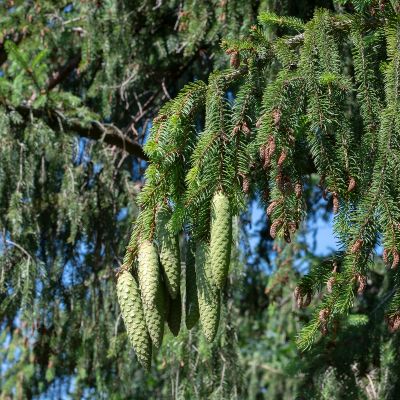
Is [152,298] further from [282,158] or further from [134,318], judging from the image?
[282,158]

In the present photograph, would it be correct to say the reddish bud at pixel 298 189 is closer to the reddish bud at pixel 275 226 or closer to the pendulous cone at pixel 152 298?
the reddish bud at pixel 275 226

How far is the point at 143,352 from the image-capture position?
1626 millimetres

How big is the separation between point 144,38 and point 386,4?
253cm

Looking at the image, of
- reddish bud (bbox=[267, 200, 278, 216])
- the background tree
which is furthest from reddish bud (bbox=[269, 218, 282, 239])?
the background tree

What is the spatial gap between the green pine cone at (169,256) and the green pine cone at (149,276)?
0.12ft

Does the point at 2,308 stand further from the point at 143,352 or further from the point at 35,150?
the point at 143,352

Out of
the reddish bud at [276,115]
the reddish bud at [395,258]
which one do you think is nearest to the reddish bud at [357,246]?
the reddish bud at [395,258]

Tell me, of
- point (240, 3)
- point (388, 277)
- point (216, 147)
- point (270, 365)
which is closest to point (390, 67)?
point (216, 147)

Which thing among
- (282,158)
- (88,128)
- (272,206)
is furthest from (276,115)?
(88,128)

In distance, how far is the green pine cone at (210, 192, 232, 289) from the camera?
164cm

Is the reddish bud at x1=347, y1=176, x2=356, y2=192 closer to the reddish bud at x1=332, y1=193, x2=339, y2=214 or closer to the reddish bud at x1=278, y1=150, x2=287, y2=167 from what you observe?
the reddish bud at x1=332, y1=193, x2=339, y2=214

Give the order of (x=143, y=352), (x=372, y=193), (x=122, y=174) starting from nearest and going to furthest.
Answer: (x=143, y=352) → (x=372, y=193) → (x=122, y=174)

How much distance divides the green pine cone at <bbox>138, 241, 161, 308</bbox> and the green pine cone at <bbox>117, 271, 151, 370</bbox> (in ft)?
0.13

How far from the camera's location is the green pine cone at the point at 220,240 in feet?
5.39
